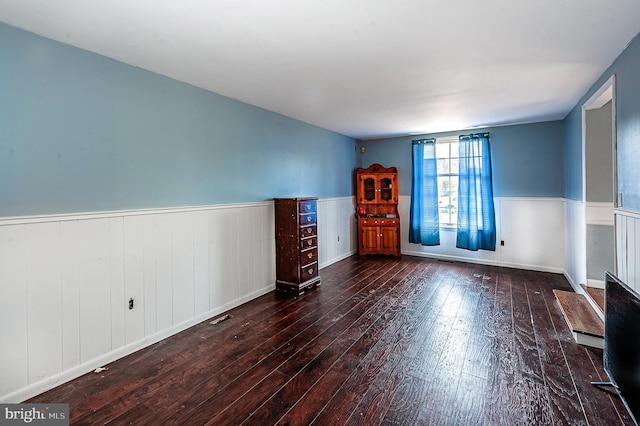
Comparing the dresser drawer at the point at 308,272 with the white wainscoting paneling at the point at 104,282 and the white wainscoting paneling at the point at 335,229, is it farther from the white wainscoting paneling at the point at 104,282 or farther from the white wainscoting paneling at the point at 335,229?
the white wainscoting paneling at the point at 335,229

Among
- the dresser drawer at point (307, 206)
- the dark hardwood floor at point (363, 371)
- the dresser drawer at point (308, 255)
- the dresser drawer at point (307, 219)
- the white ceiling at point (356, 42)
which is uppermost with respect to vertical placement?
the white ceiling at point (356, 42)

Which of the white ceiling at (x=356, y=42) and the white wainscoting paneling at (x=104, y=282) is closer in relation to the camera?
the white ceiling at (x=356, y=42)

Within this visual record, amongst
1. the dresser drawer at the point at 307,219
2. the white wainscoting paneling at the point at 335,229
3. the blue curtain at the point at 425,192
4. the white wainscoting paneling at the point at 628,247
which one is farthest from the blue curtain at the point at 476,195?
the dresser drawer at the point at 307,219

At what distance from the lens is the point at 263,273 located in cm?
395

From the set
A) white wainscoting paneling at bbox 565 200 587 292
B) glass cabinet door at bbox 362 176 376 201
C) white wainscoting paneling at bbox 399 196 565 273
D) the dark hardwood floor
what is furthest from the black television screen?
glass cabinet door at bbox 362 176 376 201

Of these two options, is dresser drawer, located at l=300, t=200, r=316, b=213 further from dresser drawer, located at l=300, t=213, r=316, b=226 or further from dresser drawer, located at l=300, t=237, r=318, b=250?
dresser drawer, located at l=300, t=237, r=318, b=250

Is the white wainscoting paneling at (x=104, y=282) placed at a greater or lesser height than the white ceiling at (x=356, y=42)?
lesser

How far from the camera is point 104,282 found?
2393 millimetres

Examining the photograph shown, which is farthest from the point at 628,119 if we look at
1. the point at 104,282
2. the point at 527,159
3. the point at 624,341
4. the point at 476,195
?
the point at 104,282

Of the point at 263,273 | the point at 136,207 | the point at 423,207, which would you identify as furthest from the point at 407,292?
the point at 136,207

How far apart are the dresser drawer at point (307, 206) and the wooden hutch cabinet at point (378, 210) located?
2205 mm

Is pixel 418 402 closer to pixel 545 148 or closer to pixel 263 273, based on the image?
pixel 263 273

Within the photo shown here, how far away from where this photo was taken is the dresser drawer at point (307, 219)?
3924mm

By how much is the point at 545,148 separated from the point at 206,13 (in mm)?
5283
